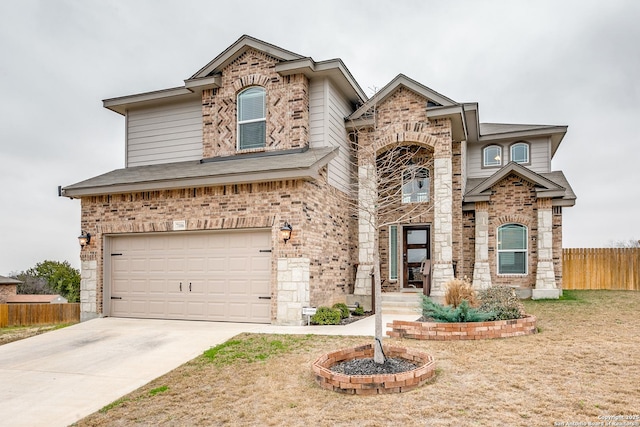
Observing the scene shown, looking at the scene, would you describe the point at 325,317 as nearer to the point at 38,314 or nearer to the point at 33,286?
the point at 38,314

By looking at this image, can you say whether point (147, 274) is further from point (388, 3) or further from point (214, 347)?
point (388, 3)

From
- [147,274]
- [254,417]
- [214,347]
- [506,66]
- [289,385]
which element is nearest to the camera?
[254,417]

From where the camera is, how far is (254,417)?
482cm

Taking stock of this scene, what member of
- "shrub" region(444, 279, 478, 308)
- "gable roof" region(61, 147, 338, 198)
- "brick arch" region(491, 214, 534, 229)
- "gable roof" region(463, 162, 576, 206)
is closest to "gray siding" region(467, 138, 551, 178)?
"gable roof" region(463, 162, 576, 206)

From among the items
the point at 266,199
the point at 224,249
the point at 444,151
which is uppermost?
the point at 444,151

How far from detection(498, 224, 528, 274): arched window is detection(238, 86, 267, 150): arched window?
29.0ft

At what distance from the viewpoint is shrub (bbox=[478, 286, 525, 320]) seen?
8.23m

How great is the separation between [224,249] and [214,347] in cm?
355

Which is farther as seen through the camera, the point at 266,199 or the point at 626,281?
the point at 626,281

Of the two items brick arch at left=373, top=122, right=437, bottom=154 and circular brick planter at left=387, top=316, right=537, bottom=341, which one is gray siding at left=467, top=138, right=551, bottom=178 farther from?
circular brick planter at left=387, top=316, right=537, bottom=341

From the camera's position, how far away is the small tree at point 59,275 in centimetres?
3728

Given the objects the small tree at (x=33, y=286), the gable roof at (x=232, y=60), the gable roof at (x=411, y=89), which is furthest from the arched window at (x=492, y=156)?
the small tree at (x=33, y=286)

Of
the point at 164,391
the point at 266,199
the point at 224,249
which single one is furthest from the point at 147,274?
the point at 164,391

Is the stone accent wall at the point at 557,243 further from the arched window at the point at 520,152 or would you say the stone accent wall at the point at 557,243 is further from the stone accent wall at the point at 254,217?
the stone accent wall at the point at 254,217
